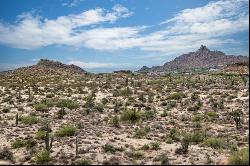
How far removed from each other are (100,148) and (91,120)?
820 cm

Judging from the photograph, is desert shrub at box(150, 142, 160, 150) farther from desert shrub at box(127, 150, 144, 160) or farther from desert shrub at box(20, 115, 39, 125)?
desert shrub at box(20, 115, 39, 125)

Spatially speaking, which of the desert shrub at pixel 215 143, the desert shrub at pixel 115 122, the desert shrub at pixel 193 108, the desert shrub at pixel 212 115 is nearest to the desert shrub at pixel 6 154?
the desert shrub at pixel 115 122

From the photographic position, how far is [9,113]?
30812mm

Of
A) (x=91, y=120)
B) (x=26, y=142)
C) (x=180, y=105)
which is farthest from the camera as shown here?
(x=180, y=105)

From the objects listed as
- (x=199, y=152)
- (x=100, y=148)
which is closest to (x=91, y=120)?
(x=100, y=148)

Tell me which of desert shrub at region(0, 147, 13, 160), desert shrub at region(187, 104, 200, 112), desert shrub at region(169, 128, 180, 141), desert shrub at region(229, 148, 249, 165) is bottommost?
desert shrub at region(0, 147, 13, 160)

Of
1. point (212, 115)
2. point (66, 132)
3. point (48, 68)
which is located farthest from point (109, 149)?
point (48, 68)

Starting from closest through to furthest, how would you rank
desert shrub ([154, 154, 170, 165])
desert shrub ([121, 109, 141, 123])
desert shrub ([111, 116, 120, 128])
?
desert shrub ([154, 154, 170, 165]), desert shrub ([111, 116, 120, 128]), desert shrub ([121, 109, 141, 123])

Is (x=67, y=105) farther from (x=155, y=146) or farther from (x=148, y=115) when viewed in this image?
(x=155, y=146)

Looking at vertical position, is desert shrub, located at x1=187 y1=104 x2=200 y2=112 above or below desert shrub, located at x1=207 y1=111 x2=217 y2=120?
above

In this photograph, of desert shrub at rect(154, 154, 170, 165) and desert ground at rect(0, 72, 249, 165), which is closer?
desert shrub at rect(154, 154, 170, 165)

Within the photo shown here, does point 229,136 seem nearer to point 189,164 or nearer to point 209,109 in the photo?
point 189,164

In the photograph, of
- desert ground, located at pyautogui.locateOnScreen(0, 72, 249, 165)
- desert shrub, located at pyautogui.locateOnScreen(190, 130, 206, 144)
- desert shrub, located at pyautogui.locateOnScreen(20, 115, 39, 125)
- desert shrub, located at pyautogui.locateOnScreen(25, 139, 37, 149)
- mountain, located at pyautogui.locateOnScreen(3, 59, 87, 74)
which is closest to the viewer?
desert ground, located at pyautogui.locateOnScreen(0, 72, 249, 165)

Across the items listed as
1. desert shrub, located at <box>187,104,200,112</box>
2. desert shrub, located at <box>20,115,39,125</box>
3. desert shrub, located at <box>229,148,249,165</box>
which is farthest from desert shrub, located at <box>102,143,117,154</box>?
desert shrub, located at <box>187,104,200,112</box>
